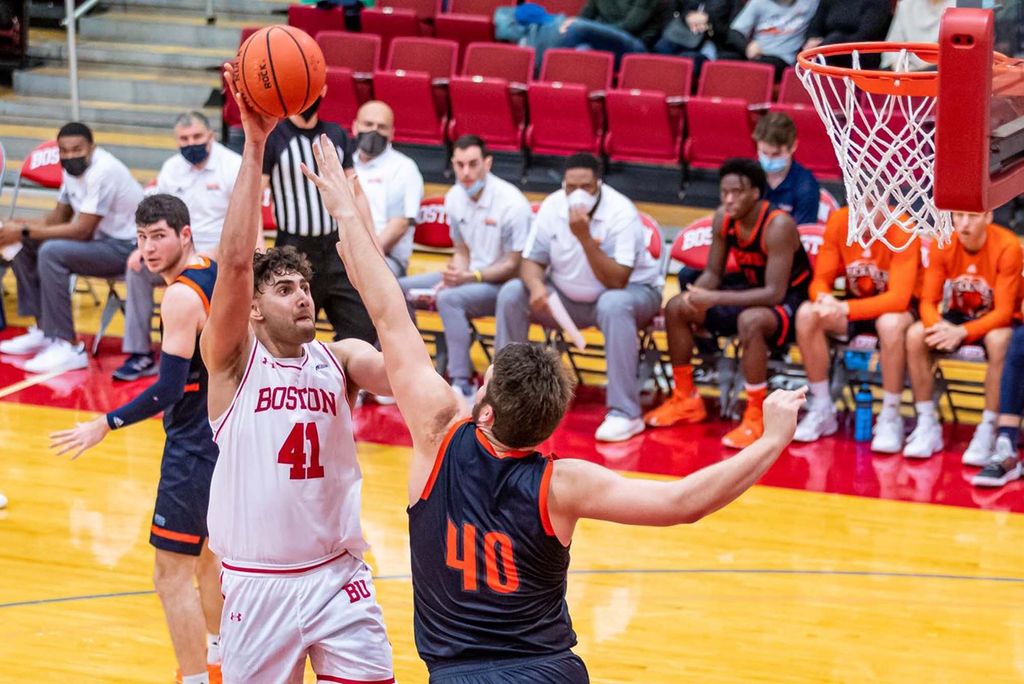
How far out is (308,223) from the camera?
26.6ft

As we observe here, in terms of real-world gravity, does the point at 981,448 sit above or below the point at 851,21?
below

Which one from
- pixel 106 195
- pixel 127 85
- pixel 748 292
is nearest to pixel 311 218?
pixel 106 195

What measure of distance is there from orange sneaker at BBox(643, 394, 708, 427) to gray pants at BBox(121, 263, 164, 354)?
10.9 ft

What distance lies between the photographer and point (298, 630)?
4.02m

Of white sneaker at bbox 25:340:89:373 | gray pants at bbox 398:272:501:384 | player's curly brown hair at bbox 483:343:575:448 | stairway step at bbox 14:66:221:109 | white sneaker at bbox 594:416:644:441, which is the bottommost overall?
white sneaker at bbox 25:340:89:373

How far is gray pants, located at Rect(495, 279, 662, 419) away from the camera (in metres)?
8.33

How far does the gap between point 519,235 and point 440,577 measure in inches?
219

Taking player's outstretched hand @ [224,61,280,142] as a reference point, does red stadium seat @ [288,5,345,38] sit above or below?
below

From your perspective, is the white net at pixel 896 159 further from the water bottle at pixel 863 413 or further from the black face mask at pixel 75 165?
the black face mask at pixel 75 165

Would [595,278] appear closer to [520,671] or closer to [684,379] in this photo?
[684,379]

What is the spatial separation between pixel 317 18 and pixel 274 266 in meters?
9.12

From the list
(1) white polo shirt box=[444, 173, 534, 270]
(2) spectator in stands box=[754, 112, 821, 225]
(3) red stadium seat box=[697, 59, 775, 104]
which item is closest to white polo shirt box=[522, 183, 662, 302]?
(1) white polo shirt box=[444, 173, 534, 270]

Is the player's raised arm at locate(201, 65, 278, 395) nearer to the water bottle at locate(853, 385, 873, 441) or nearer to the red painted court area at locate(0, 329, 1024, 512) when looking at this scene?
the red painted court area at locate(0, 329, 1024, 512)

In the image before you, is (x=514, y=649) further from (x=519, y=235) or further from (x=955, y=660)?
(x=519, y=235)
